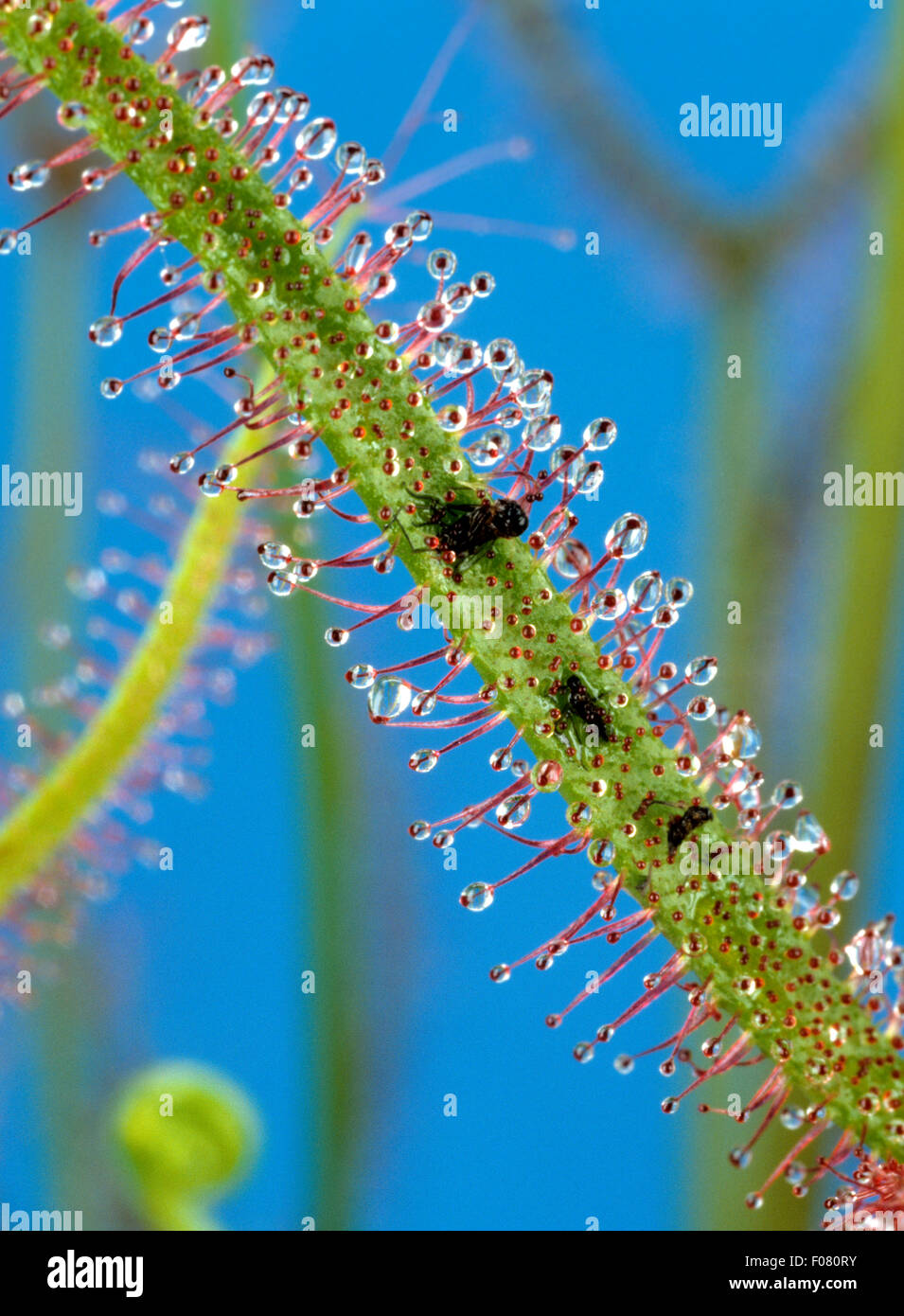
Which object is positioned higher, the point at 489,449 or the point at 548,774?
the point at 489,449

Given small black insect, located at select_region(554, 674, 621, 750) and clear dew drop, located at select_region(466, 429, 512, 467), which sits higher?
clear dew drop, located at select_region(466, 429, 512, 467)

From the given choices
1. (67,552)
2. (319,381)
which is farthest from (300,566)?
(67,552)

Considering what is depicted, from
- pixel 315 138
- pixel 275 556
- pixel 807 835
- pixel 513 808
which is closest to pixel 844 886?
pixel 807 835

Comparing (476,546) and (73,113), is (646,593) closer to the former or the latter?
(476,546)

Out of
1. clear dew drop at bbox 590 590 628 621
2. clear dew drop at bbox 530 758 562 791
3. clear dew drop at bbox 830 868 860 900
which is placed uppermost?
clear dew drop at bbox 590 590 628 621

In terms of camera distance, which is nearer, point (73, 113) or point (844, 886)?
point (73, 113)

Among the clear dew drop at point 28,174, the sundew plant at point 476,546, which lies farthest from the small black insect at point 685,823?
the clear dew drop at point 28,174

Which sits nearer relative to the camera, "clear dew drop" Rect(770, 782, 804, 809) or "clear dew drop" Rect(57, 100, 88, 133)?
"clear dew drop" Rect(57, 100, 88, 133)

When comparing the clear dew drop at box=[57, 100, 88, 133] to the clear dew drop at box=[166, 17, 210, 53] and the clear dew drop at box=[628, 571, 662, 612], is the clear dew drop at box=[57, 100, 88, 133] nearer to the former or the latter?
the clear dew drop at box=[166, 17, 210, 53]

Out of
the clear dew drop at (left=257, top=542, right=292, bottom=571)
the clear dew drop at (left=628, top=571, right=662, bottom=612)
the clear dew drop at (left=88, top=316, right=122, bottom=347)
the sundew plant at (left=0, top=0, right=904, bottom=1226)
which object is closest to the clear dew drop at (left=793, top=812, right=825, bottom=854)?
the sundew plant at (left=0, top=0, right=904, bottom=1226)
